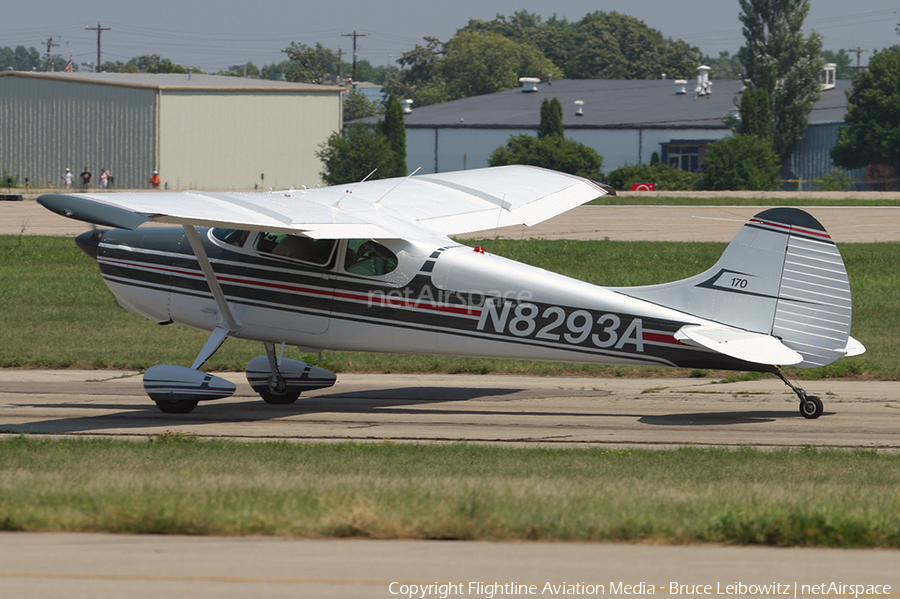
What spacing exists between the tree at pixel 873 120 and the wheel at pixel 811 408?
236 ft

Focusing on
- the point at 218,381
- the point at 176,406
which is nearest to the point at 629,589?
the point at 218,381

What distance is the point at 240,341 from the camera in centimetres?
1945

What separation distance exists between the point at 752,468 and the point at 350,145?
217 ft

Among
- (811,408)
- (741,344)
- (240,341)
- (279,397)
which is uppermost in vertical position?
(741,344)

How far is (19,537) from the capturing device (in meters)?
6.66

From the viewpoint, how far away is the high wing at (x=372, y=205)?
11.1 meters

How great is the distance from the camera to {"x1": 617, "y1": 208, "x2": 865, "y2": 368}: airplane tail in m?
11.5

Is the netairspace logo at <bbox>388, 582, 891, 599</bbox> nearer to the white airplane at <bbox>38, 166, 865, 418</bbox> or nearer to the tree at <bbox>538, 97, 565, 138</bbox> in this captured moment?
the white airplane at <bbox>38, 166, 865, 418</bbox>

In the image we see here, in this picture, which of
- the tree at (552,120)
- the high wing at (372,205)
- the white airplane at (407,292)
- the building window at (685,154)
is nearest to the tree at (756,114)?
the building window at (685,154)

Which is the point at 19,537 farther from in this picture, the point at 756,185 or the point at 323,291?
the point at 756,185

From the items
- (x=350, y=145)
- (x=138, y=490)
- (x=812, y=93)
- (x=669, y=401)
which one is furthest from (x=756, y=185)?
(x=138, y=490)

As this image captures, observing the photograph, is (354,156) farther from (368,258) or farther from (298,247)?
(368,258)

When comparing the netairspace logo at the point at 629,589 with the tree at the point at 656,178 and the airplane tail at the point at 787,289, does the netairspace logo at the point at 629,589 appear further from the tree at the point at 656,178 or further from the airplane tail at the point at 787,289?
the tree at the point at 656,178

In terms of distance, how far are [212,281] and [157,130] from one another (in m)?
67.0
